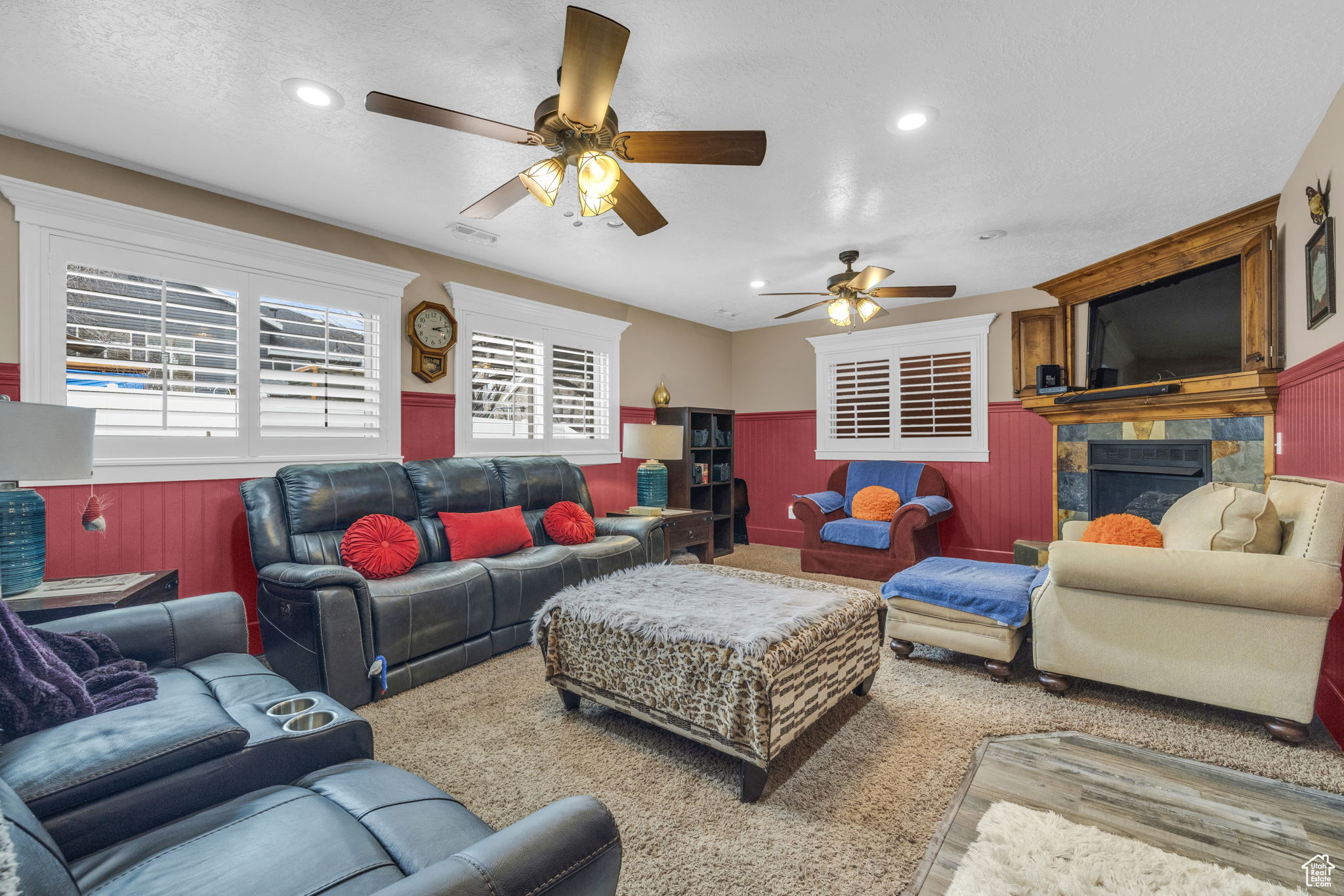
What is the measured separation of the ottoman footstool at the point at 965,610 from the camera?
2672 millimetres

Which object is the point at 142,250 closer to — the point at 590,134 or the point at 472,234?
the point at 472,234

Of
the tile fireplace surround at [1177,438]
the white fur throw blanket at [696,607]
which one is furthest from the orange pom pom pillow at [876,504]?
the white fur throw blanket at [696,607]

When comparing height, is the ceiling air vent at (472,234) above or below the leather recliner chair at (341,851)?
above

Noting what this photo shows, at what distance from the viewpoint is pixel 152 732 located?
118cm

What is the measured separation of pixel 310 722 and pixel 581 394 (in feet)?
12.6

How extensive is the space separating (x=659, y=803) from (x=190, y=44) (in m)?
2.99

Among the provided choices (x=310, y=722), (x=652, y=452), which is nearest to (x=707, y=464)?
(x=652, y=452)

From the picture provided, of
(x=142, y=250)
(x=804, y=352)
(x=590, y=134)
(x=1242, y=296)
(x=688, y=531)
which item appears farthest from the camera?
(x=804, y=352)

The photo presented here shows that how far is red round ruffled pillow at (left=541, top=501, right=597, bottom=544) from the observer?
3.77 metres

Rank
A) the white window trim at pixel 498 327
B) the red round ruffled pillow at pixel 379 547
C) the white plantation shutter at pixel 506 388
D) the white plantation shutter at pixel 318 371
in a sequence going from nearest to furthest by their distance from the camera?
the red round ruffled pillow at pixel 379 547, the white plantation shutter at pixel 318 371, the white window trim at pixel 498 327, the white plantation shutter at pixel 506 388

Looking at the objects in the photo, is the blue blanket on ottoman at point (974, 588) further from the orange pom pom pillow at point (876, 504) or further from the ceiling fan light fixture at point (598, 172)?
the ceiling fan light fixture at point (598, 172)

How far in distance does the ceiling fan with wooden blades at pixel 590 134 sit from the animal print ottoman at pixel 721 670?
1.60 m

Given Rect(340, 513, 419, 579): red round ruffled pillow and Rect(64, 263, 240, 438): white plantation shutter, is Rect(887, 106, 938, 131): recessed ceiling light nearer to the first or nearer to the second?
Rect(340, 513, 419, 579): red round ruffled pillow

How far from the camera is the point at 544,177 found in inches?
81.1
